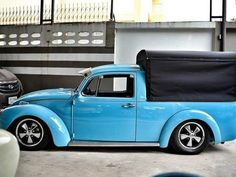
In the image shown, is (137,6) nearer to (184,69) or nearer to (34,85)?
(34,85)

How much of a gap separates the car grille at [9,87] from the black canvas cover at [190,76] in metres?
3.54

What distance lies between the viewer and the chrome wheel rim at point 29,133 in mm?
5805

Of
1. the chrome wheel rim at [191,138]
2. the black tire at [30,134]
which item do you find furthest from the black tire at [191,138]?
the black tire at [30,134]

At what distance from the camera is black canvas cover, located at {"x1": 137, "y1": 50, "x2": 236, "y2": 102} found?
229 inches

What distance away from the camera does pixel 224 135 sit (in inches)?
228

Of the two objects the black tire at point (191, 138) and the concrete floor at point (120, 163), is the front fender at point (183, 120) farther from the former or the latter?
the concrete floor at point (120, 163)

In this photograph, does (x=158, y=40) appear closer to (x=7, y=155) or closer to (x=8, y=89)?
(x=8, y=89)

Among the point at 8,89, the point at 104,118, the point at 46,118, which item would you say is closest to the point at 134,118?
the point at 104,118

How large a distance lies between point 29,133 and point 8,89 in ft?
7.98

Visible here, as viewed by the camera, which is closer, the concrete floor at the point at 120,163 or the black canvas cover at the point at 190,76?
the concrete floor at the point at 120,163

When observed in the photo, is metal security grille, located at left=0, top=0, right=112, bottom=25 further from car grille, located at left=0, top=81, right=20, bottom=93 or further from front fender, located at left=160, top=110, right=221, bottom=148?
front fender, located at left=160, top=110, right=221, bottom=148

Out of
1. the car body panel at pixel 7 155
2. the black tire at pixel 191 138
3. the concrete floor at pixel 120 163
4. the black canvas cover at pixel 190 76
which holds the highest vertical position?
the black canvas cover at pixel 190 76

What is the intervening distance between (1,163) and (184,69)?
3.55 meters

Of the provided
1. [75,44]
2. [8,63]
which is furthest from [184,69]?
[8,63]
